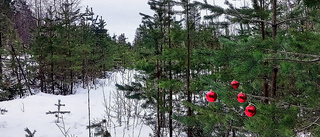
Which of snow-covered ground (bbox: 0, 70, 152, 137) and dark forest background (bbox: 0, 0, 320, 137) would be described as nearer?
dark forest background (bbox: 0, 0, 320, 137)

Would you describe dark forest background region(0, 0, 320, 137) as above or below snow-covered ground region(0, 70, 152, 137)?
above

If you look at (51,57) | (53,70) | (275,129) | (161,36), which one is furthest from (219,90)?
(53,70)

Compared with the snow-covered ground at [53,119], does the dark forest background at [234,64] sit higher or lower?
higher

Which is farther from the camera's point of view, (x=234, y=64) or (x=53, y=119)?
(x=53, y=119)

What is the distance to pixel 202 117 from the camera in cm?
479

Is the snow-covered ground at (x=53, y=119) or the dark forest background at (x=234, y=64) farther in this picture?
the snow-covered ground at (x=53, y=119)

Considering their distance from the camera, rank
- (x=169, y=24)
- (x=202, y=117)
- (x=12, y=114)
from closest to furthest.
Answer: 1. (x=202, y=117)
2. (x=169, y=24)
3. (x=12, y=114)

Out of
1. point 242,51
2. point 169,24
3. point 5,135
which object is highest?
point 169,24

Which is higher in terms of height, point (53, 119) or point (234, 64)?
point (234, 64)

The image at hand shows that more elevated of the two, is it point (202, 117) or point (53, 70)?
point (53, 70)

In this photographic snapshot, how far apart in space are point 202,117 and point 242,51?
9.12 feet

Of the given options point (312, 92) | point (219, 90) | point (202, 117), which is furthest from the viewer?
point (202, 117)

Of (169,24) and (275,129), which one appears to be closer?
(275,129)

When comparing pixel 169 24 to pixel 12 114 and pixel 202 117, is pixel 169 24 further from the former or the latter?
pixel 12 114
